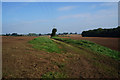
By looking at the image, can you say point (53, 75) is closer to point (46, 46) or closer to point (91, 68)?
point (91, 68)

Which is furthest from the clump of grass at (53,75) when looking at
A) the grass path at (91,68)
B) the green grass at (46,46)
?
the green grass at (46,46)

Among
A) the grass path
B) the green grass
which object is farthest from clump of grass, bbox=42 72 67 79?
the green grass

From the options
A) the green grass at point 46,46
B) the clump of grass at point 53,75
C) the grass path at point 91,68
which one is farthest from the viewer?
the green grass at point 46,46

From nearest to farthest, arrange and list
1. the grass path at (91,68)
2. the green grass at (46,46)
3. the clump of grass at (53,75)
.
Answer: the clump of grass at (53,75), the grass path at (91,68), the green grass at (46,46)

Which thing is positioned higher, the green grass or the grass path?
the green grass

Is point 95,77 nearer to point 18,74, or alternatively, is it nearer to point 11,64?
point 18,74

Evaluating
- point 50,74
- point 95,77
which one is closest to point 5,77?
point 50,74

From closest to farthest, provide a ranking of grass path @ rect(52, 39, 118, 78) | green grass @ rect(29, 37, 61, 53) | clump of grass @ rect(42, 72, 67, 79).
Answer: clump of grass @ rect(42, 72, 67, 79)
grass path @ rect(52, 39, 118, 78)
green grass @ rect(29, 37, 61, 53)

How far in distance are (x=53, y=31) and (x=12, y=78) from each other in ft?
209

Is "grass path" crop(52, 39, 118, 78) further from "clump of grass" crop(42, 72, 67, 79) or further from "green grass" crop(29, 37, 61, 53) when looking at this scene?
"green grass" crop(29, 37, 61, 53)

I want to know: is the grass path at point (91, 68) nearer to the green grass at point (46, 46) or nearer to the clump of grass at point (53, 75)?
the clump of grass at point (53, 75)

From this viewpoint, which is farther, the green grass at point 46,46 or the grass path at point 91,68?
the green grass at point 46,46

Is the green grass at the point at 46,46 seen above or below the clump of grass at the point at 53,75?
above

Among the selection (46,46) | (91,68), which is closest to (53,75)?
(91,68)
